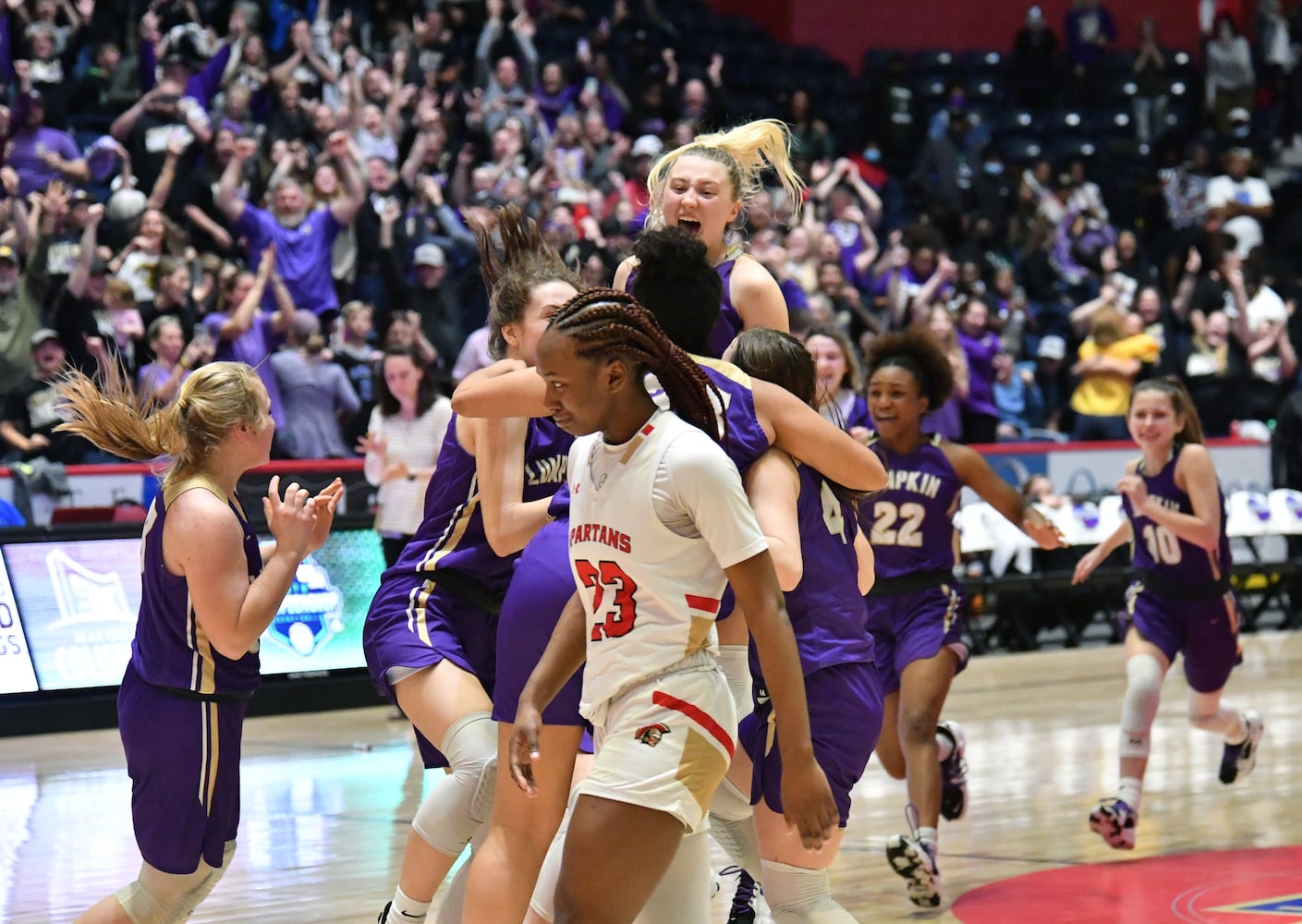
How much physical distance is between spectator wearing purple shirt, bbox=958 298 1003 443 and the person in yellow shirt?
29.5 inches

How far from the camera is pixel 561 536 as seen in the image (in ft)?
13.0

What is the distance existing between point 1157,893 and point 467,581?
2.62 metres

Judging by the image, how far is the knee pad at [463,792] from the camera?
4.24 m

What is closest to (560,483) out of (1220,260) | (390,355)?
(390,355)

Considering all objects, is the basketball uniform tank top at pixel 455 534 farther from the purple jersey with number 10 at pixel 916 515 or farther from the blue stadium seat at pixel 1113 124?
the blue stadium seat at pixel 1113 124

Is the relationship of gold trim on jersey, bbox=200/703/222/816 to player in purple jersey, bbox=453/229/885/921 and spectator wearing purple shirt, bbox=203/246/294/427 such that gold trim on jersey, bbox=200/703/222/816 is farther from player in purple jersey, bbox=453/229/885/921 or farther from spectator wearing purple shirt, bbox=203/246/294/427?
spectator wearing purple shirt, bbox=203/246/294/427

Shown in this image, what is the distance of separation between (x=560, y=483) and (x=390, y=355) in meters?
5.23

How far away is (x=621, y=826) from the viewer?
3.23 metres

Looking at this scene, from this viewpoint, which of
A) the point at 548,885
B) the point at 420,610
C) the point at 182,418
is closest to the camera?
the point at 548,885

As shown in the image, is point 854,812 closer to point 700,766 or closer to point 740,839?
point 740,839

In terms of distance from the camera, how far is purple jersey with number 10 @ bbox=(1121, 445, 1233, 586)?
7.03m

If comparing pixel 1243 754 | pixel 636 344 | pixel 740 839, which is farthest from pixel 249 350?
pixel 636 344

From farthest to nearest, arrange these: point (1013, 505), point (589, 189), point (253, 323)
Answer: point (589, 189) → point (253, 323) → point (1013, 505)

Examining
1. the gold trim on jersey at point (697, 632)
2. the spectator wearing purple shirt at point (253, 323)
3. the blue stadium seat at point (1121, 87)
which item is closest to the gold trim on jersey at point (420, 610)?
the gold trim on jersey at point (697, 632)
